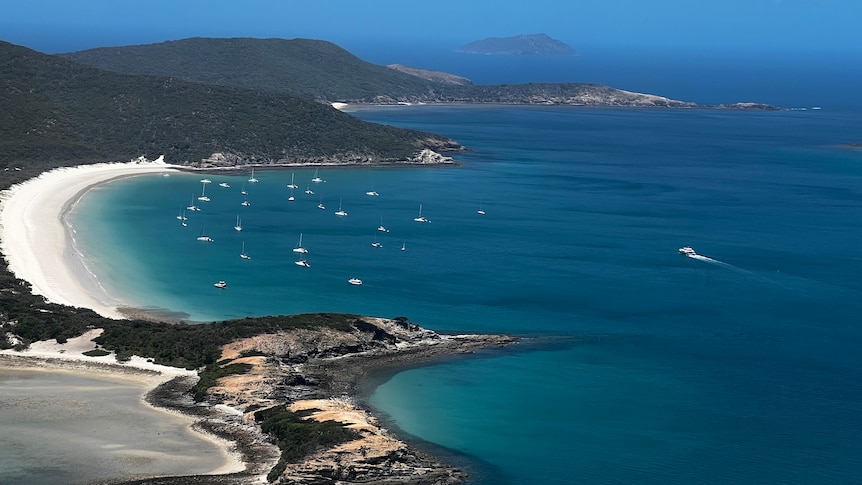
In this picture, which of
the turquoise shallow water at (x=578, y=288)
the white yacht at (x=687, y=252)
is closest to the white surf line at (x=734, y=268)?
the white yacht at (x=687, y=252)

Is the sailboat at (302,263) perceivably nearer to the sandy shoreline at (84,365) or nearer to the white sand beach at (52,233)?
the white sand beach at (52,233)

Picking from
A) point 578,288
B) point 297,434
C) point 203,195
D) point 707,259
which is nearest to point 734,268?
point 707,259

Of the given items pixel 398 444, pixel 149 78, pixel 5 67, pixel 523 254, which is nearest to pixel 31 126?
pixel 5 67

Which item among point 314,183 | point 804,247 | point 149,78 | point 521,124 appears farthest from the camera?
point 521,124

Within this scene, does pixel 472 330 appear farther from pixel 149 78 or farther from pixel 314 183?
pixel 149 78

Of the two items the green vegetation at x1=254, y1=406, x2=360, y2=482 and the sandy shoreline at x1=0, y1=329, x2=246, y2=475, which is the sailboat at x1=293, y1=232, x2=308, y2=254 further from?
the green vegetation at x1=254, y1=406, x2=360, y2=482

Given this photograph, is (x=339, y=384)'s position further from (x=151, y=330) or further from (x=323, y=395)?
(x=151, y=330)

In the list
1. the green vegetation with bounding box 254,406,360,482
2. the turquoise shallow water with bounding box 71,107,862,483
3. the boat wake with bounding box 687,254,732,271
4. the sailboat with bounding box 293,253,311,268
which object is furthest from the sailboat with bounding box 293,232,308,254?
the green vegetation with bounding box 254,406,360,482
